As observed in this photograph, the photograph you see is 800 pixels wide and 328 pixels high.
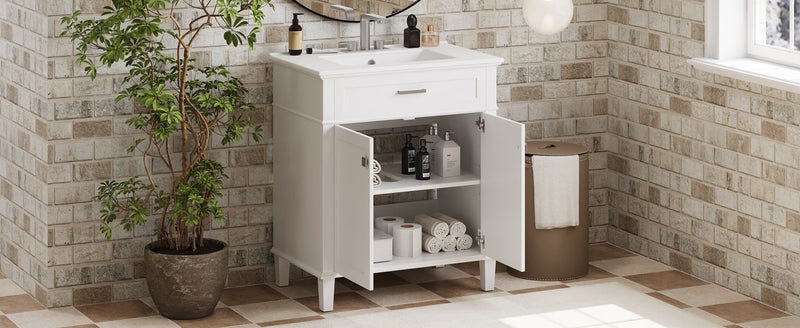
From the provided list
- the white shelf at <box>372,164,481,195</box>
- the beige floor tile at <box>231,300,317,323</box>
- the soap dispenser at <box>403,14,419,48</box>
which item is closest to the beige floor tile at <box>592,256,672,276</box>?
the white shelf at <box>372,164,481,195</box>

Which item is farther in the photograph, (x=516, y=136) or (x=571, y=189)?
(x=571, y=189)

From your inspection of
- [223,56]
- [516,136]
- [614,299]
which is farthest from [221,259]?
[614,299]

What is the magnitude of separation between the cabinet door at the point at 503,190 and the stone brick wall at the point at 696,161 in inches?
37.0

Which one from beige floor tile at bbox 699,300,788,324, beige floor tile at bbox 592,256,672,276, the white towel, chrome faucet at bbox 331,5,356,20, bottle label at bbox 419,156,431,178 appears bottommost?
beige floor tile at bbox 699,300,788,324

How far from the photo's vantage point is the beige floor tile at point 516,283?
5781 millimetres

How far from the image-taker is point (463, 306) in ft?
18.1

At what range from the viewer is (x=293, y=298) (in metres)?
5.62

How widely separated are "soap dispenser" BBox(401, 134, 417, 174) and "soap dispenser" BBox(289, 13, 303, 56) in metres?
0.60

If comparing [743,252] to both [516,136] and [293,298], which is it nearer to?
[516,136]

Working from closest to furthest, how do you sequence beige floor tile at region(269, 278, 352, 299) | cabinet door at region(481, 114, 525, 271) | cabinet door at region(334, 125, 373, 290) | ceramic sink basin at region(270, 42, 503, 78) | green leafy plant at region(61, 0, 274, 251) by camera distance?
green leafy plant at region(61, 0, 274, 251) < cabinet door at region(334, 125, 373, 290) < ceramic sink basin at region(270, 42, 503, 78) < cabinet door at region(481, 114, 525, 271) < beige floor tile at region(269, 278, 352, 299)

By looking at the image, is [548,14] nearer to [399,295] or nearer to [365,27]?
[365,27]

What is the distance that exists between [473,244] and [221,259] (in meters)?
1.16

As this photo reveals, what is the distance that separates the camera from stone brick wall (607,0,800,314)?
5316mm

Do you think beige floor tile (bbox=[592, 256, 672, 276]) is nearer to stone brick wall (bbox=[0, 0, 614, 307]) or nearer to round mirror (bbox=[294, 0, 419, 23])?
stone brick wall (bbox=[0, 0, 614, 307])
